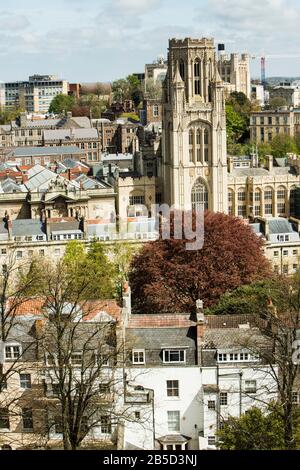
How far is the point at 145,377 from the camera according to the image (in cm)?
2206

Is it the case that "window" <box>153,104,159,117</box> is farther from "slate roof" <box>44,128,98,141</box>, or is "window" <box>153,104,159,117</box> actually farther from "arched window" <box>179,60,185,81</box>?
"arched window" <box>179,60,185,81</box>

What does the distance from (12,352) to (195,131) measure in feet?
115

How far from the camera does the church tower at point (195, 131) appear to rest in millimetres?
54188

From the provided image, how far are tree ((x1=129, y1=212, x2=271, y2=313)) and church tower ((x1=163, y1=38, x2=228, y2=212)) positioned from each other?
1741cm

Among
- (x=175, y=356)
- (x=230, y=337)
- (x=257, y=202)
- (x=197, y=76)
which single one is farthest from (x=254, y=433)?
(x=197, y=76)

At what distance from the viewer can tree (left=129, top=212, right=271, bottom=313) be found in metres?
32.5

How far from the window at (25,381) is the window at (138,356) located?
270cm

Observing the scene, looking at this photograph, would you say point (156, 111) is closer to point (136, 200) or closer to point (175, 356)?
point (136, 200)

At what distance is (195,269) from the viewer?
33469mm

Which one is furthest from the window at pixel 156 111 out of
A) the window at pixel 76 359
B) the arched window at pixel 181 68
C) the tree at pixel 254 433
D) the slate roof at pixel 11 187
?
the tree at pixel 254 433

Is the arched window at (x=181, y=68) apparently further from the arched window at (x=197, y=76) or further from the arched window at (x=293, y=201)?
the arched window at (x=293, y=201)

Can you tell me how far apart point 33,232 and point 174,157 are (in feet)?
42.5
